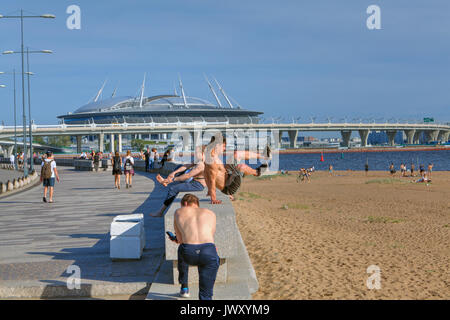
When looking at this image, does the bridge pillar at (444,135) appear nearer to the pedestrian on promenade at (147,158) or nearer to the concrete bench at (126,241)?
the pedestrian on promenade at (147,158)

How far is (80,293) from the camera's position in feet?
22.0

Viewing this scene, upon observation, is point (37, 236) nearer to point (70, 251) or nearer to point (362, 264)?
point (70, 251)

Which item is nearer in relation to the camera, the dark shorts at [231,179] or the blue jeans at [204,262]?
the blue jeans at [204,262]

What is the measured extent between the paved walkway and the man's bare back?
3.83ft

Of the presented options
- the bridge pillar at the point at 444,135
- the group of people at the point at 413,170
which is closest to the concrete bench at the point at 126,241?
the group of people at the point at 413,170

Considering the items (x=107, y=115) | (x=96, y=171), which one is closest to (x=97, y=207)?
(x=96, y=171)

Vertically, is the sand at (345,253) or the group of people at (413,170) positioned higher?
the sand at (345,253)

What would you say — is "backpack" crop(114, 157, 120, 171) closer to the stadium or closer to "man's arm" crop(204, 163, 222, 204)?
"man's arm" crop(204, 163, 222, 204)

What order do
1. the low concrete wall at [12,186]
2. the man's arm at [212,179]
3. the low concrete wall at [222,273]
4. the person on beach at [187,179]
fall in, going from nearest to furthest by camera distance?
the low concrete wall at [222,273] < the man's arm at [212,179] < the person on beach at [187,179] < the low concrete wall at [12,186]

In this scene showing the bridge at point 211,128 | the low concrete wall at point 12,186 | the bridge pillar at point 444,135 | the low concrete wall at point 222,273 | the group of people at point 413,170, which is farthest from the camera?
the bridge pillar at point 444,135

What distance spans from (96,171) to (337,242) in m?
32.0

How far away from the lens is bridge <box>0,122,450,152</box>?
109 metres

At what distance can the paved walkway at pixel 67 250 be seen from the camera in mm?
6766

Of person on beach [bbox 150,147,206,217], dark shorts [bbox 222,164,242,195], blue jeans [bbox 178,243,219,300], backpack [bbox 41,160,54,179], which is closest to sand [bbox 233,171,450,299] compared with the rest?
dark shorts [bbox 222,164,242,195]
